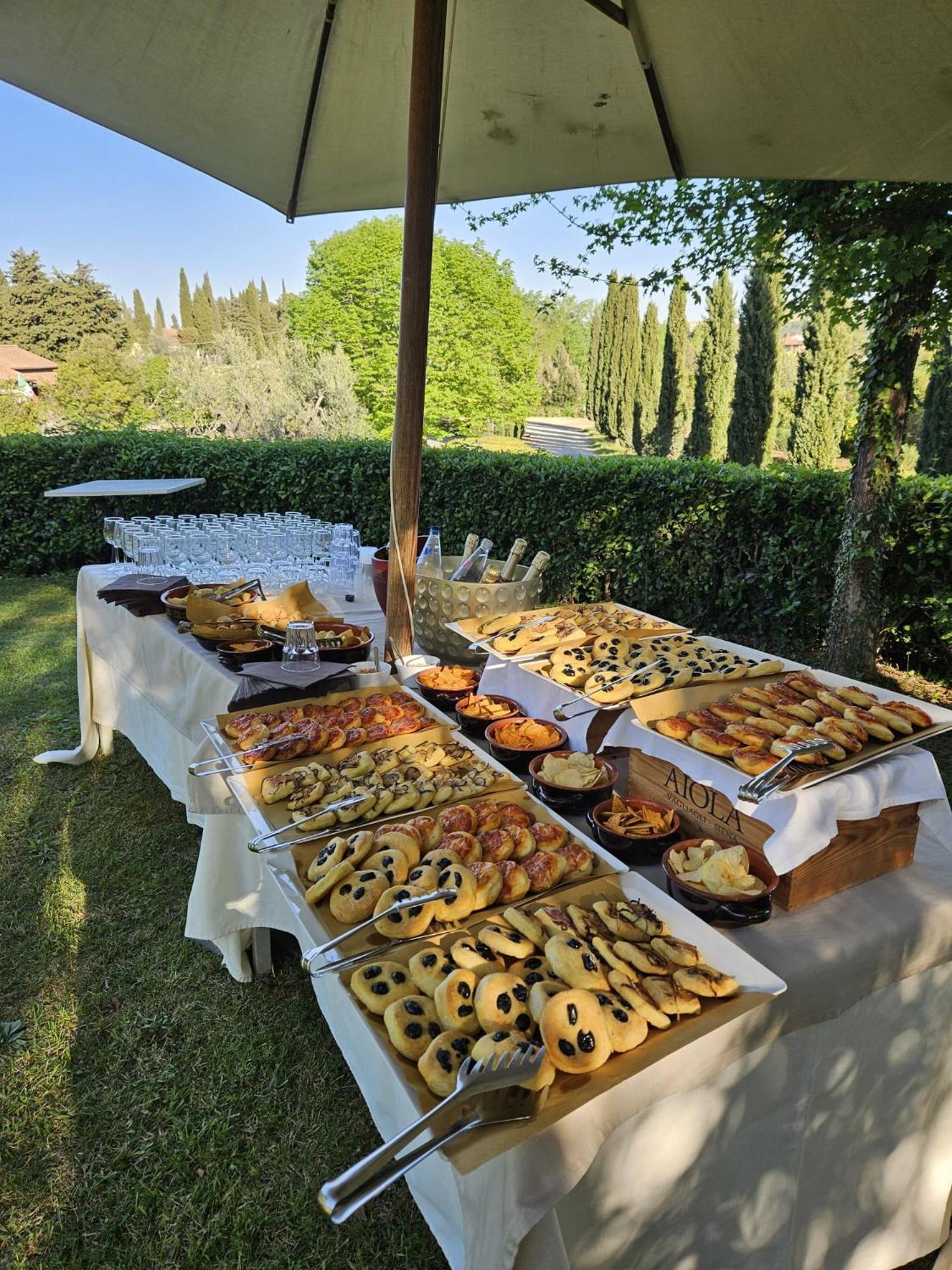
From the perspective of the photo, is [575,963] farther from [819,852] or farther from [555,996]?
[819,852]

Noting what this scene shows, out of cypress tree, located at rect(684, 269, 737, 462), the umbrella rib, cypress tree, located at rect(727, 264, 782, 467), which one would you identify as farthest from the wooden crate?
cypress tree, located at rect(684, 269, 737, 462)

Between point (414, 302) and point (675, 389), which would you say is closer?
point (414, 302)

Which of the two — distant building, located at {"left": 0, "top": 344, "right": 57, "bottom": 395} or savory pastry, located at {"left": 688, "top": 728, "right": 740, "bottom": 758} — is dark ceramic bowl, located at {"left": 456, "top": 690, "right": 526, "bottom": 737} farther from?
distant building, located at {"left": 0, "top": 344, "right": 57, "bottom": 395}

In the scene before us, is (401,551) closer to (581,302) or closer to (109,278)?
(109,278)

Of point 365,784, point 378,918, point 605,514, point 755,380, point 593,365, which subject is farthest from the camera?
point 593,365

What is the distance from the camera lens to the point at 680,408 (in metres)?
18.8

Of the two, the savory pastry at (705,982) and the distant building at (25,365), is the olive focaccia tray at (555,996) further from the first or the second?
the distant building at (25,365)

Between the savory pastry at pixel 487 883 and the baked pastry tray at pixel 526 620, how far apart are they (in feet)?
2.76

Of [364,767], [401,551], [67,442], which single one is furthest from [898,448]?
[67,442]

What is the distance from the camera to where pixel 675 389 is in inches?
741

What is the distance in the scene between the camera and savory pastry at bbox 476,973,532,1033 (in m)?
0.91

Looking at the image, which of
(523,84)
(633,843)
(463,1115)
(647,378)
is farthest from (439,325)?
(463,1115)

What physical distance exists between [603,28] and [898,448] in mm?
3249

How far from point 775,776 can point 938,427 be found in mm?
12774
